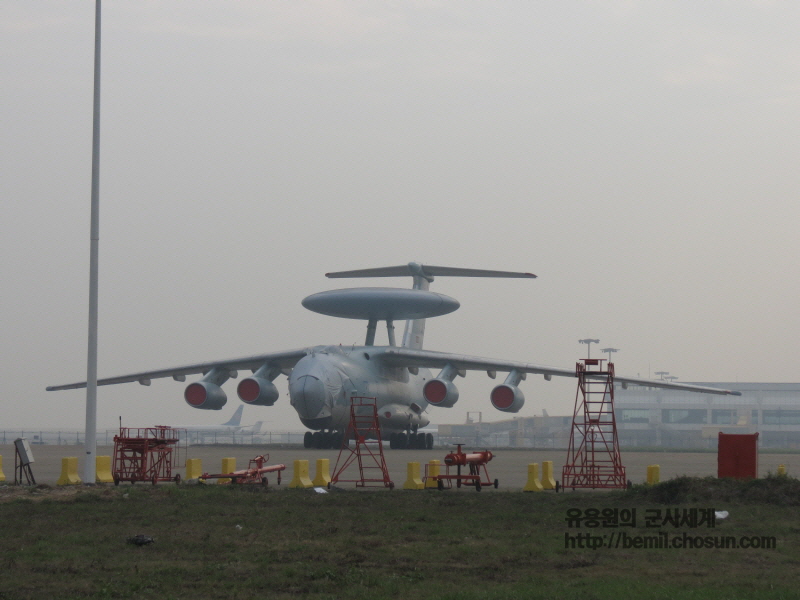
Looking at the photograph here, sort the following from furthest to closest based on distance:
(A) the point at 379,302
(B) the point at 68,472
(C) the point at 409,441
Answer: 1. (C) the point at 409,441
2. (A) the point at 379,302
3. (B) the point at 68,472

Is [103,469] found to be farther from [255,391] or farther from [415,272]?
[415,272]

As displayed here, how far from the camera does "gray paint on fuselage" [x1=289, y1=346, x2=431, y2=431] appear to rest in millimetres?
32250

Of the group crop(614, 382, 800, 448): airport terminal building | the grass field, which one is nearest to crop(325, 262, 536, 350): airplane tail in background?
the grass field

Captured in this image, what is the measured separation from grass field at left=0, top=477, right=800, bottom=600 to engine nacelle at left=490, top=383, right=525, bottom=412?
55.4 ft

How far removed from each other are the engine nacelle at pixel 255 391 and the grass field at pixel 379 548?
60.0 feet

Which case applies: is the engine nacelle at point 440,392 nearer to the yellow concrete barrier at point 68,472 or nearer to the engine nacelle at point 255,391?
the engine nacelle at point 255,391

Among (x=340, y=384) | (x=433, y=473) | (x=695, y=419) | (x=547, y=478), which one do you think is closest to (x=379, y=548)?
(x=433, y=473)

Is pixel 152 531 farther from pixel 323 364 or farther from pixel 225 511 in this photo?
pixel 323 364

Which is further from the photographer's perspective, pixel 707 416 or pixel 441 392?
pixel 707 416

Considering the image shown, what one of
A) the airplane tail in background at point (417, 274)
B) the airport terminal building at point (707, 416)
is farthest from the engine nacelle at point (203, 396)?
the airport terminal building at point (707, 416)

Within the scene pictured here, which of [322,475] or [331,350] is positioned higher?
[331,350]

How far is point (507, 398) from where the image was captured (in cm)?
3378

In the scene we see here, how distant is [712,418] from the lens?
7450cm

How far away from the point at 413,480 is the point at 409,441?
69.2 feet
